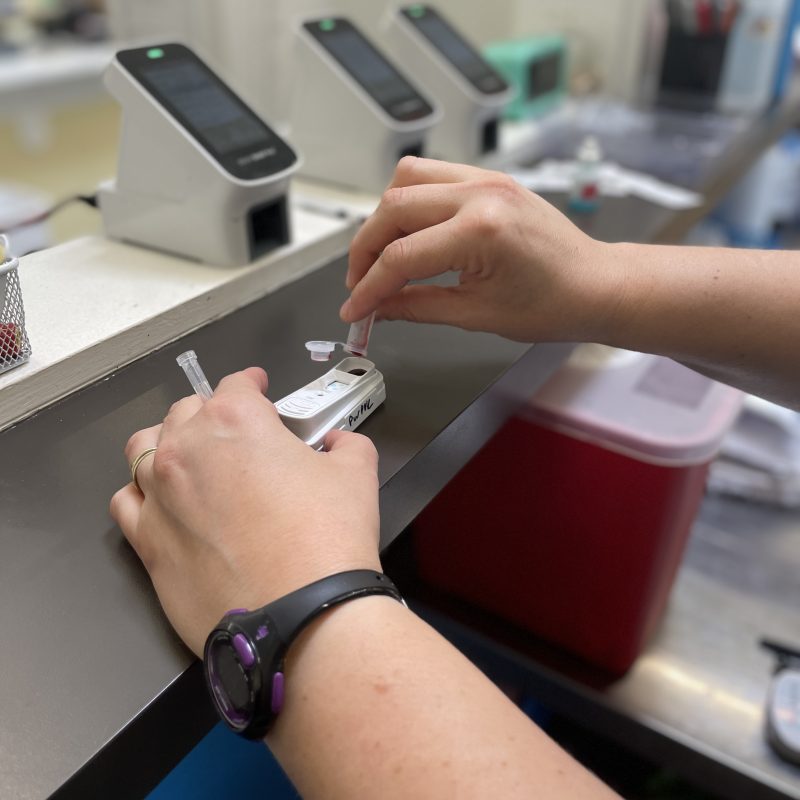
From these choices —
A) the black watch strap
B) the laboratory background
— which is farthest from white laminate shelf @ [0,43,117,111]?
the black watch strap

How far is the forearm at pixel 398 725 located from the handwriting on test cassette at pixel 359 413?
182mm

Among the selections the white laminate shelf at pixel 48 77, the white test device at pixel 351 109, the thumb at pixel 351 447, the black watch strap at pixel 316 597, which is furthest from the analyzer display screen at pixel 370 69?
the white laminate shelf at pixel 48 77

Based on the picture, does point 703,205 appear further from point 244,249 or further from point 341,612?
point 341,612

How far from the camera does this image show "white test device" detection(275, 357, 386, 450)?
1.71 ft

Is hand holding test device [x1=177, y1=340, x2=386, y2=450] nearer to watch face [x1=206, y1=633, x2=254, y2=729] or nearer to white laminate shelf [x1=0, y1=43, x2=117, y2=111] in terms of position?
watch face [x1=206, y1=633, x2=254, y2=729]

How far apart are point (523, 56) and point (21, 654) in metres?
1.58

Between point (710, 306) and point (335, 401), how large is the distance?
326 mm

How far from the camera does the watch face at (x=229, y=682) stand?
1.26 ft

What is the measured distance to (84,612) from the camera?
0.42 m

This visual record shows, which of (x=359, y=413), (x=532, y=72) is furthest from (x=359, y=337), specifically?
(x=532, y=72)

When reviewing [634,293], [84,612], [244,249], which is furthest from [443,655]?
[244,249]

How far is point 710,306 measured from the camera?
2.05 feet

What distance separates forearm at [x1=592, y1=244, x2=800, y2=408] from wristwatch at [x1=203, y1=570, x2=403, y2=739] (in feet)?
1.21

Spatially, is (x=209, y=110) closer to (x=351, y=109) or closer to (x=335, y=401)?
(x=351, y=109)
